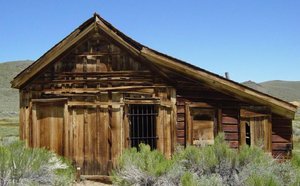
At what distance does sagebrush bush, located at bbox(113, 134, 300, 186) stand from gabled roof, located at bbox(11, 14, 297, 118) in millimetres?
2811

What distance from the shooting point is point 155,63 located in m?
11.2

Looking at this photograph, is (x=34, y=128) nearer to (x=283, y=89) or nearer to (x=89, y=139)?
(x=89, y=139)

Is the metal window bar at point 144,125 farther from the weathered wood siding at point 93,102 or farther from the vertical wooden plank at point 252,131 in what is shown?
the vertical wooden plank at point 252,131

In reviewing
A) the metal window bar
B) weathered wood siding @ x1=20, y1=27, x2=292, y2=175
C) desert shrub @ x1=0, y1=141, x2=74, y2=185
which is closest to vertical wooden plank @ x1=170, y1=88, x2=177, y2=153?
weathered wood siding @ x1=20, y1=27, x2=292, y2=175

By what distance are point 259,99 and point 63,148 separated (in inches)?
225

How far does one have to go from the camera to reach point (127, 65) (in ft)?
37.7

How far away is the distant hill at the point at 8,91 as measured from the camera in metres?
75.8

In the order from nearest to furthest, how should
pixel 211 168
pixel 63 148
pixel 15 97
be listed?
pixel 211 168
pixel 63 148
pixel 15 97

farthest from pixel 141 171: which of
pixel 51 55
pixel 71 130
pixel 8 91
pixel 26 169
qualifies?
pixel 8 91

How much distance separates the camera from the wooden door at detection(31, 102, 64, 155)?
11711 mm

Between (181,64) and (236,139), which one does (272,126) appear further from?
(181,64)

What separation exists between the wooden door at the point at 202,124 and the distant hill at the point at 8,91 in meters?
58.6

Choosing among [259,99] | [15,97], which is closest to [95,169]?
[259,99]

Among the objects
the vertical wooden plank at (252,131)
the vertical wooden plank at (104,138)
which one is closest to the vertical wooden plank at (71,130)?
the vertical wooden plank at (104,138)
